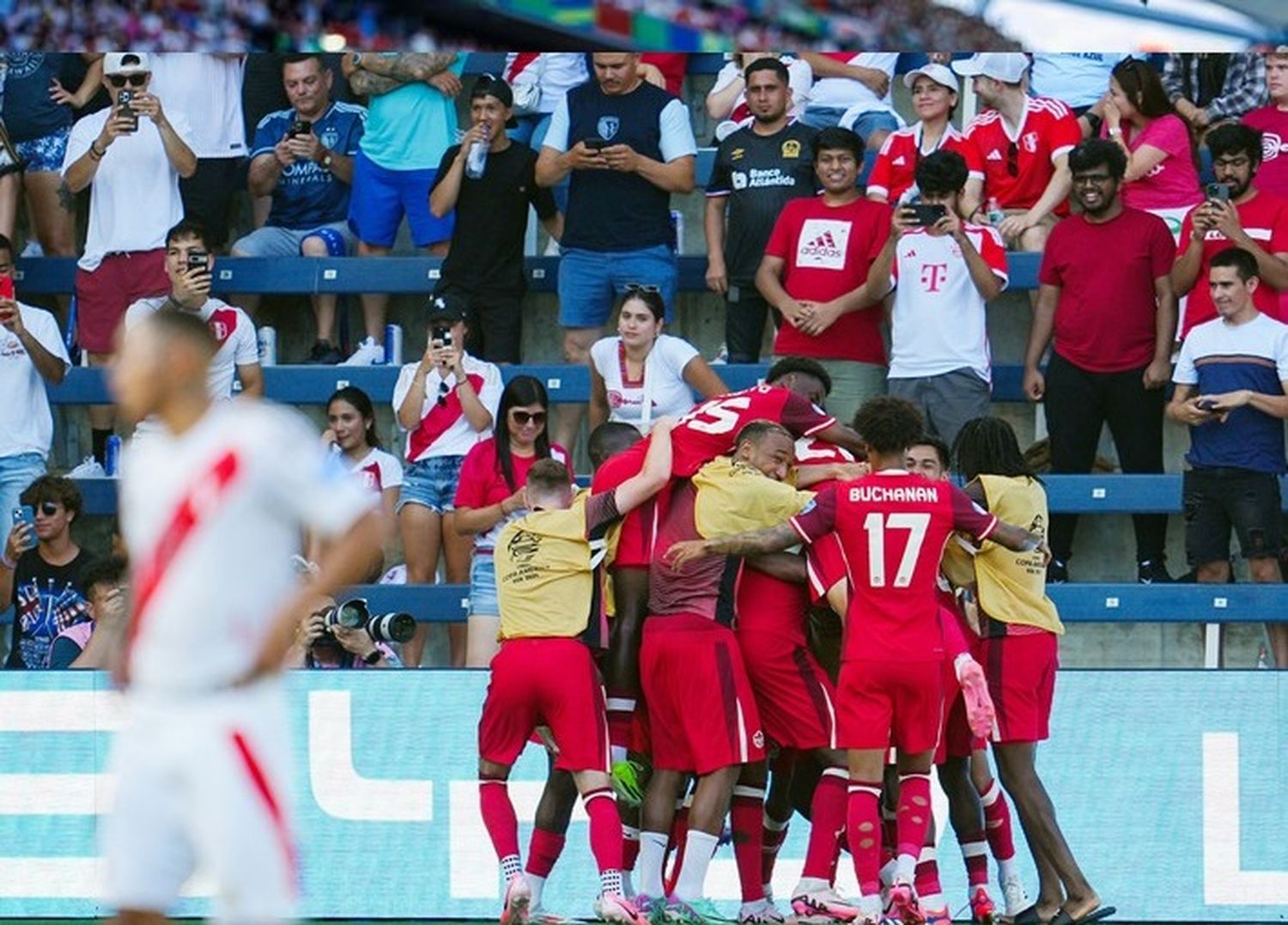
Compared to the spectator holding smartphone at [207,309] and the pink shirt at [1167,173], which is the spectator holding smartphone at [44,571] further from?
the pink shirt at [1167,173]

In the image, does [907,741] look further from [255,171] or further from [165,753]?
[255,171]

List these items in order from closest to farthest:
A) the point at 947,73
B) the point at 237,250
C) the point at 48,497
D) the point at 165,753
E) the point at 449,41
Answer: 1. the point at 165,753
2. the point at 48,497
3. the point at 947,73
4. the point at 237,250
5. the point at 449,41

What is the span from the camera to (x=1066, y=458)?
12.5 metres

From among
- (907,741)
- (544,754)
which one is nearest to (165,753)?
(907,741)

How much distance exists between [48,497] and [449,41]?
49.1ft

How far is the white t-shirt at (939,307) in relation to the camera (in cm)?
1230

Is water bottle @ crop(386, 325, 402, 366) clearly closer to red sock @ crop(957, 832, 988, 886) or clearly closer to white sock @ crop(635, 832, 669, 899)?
white sock @ crop(635, 832, 669, 899)

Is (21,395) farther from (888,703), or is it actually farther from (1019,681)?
(1019,681)

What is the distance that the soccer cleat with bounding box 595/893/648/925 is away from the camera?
942 cm

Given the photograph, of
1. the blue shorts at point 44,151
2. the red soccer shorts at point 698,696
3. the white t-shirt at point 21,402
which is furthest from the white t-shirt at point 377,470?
the red soccer shorts at point 698,696

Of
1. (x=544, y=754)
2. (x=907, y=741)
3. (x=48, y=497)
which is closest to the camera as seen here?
(x=907, y=741)

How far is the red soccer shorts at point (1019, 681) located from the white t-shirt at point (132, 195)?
5967 mm

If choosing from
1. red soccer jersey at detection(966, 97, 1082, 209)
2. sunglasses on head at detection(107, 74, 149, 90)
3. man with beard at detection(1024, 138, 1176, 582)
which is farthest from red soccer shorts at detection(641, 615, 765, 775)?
sunglasses on head at detection(107, 74, 149, 90)

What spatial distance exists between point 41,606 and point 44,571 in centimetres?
21
